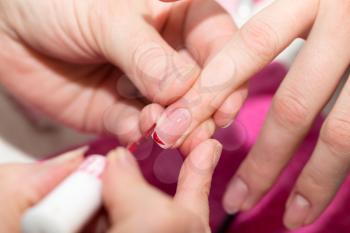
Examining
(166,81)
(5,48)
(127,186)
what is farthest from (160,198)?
(5,48)

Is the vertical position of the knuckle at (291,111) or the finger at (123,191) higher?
the finger at (123,191)

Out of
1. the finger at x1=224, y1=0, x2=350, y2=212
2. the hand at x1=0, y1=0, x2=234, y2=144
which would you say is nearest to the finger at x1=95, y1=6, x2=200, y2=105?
the hand at x1=0, y1=0, x2=234, y2=144

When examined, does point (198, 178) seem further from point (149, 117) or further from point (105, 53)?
point (105, 53)

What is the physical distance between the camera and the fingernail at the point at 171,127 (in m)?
0.46

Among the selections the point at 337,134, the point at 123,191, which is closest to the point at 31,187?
the point at 123,191

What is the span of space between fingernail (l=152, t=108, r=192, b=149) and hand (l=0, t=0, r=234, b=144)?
2cm

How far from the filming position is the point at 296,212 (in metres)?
0.53

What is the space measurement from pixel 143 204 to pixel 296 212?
27cm

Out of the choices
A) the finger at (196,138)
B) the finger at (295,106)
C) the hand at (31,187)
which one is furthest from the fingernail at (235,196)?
the hand at (31,187)

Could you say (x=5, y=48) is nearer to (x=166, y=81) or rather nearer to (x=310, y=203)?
(x=166, y=81)

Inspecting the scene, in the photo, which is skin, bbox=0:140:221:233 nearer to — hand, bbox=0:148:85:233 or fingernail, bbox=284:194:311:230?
hand, bbox=0:148:85:233

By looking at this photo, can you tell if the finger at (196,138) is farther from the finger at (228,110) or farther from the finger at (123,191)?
the finger at (123,191)

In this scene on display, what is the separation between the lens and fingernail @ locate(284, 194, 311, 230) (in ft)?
1.74

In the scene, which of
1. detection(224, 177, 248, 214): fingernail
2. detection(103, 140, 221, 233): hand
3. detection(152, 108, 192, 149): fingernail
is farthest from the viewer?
detection(224, 177, 248, 214): fingernail
